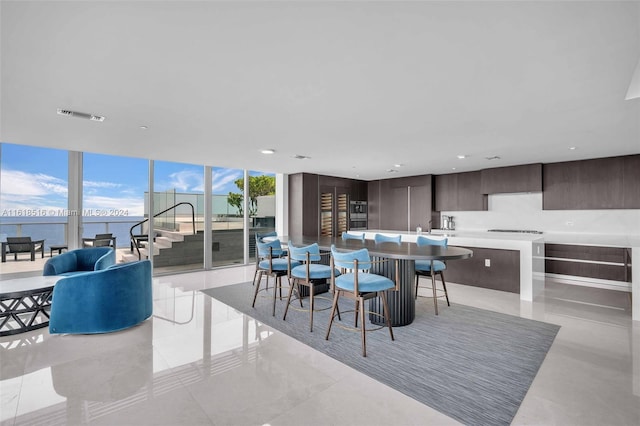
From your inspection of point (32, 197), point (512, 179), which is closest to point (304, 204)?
point (512, 179)

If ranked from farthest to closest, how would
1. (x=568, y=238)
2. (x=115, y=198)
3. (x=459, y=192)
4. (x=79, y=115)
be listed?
(x=459, y=192) → (x=115, y=198) → (x=568, y=238) → (x=79, y=115)

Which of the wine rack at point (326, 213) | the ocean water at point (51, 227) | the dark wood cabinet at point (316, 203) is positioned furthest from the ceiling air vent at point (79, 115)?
the wine rack at point (326, 213)

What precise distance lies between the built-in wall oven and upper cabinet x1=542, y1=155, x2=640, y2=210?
4.17 m

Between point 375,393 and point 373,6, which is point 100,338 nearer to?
point 375,393

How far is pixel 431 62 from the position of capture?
1.99 m

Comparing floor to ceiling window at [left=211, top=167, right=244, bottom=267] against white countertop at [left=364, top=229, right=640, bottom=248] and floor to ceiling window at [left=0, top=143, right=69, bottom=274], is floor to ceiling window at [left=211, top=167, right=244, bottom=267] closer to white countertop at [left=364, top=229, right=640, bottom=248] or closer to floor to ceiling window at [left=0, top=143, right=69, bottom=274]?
floor to ceiling window at [left=0, top=143, right=69, bottom=274]

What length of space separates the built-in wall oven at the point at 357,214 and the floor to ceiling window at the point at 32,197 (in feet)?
19.6

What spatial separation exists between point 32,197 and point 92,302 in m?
3.06

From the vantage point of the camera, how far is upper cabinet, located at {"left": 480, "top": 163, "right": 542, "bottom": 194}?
5.70 m

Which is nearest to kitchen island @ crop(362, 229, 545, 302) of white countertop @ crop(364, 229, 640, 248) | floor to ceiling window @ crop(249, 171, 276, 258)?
white countertop @ crop(364, 229, 640, 248)

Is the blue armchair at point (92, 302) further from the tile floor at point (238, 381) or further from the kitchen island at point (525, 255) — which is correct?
the kitchen island at point (525, 255)

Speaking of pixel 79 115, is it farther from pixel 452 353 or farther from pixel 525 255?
pixel 525 255

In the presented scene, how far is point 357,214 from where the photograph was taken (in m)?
8.31

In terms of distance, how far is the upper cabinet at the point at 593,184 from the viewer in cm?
496
